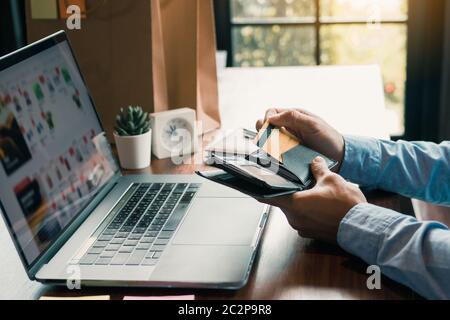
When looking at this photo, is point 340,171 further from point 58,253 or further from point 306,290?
point 58,253

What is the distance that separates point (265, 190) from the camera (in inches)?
37.4

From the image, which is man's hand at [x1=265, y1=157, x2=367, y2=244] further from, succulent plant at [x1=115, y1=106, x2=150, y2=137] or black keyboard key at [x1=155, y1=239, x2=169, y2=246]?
succulent plant at [x1=115, y1=106, x2=150, y2=137]

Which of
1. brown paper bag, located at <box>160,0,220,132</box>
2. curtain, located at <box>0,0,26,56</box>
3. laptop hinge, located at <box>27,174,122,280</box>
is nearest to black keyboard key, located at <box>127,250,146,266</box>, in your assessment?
laptop hinge, located at <box>27,174,122,280</box>

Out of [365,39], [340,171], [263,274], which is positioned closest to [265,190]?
[263,274]

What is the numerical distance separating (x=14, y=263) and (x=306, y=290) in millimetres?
433

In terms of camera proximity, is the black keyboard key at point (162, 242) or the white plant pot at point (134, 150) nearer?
the black keyboard key at point (162, 242)

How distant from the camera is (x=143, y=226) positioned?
102 cm

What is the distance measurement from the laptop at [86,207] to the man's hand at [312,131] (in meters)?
0.16

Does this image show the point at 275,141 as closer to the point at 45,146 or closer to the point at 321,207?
the point at 321,207

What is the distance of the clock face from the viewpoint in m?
1.40

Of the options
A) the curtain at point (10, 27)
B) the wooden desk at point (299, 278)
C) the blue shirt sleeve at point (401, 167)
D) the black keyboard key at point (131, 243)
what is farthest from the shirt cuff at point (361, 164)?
the curtain at point (10, 27)

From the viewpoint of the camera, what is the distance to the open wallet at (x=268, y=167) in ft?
3.10

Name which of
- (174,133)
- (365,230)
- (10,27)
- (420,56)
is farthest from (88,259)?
(420,56)

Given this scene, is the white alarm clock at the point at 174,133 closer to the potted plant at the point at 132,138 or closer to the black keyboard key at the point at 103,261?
the potted plant at the point at 132,138
